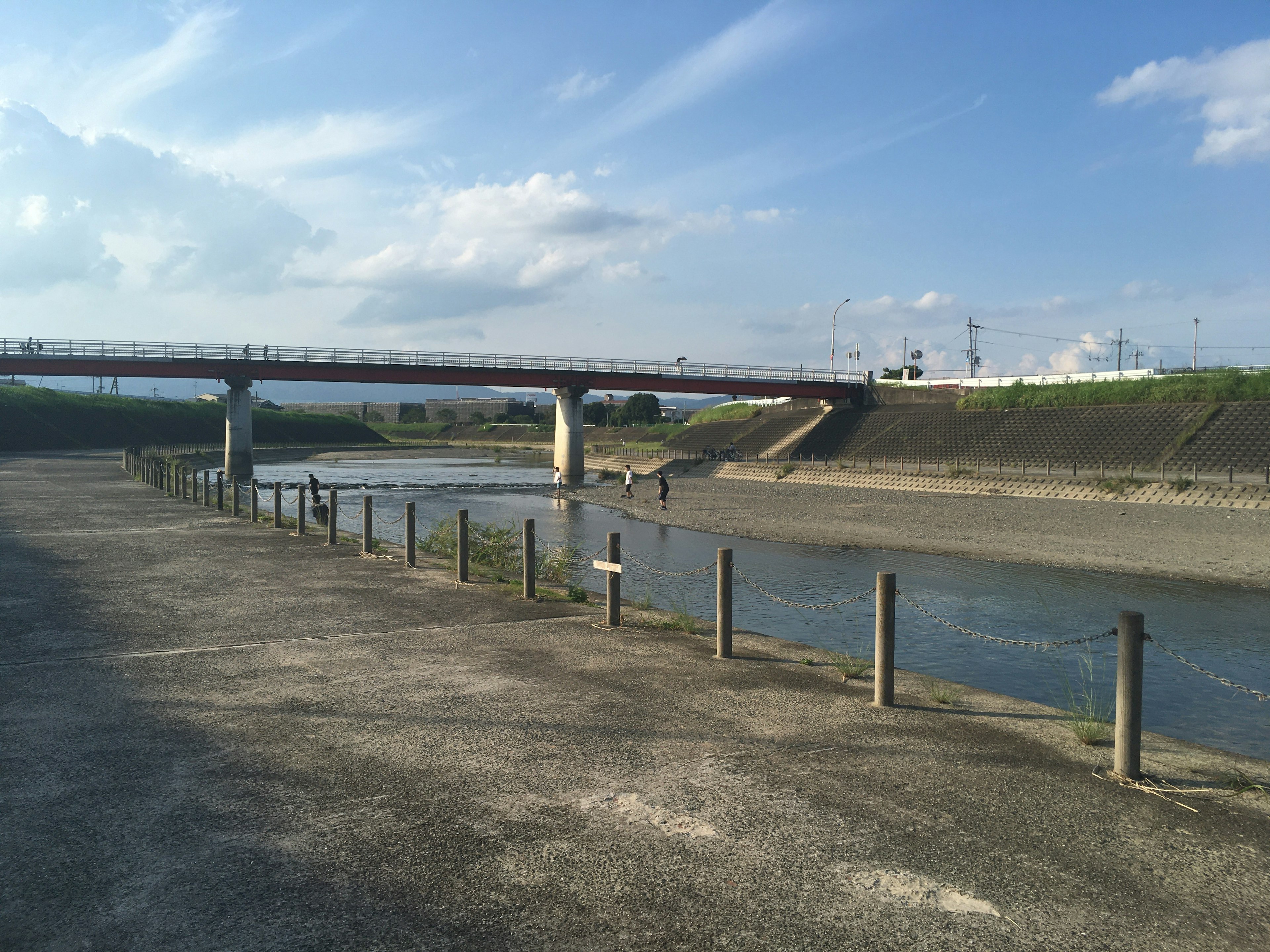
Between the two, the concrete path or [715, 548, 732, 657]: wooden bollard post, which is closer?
the concrete path

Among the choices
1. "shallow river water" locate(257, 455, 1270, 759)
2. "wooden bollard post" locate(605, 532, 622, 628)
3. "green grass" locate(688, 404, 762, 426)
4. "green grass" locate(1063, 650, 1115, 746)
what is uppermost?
"green grass" locate(688, 404, 762, 426)

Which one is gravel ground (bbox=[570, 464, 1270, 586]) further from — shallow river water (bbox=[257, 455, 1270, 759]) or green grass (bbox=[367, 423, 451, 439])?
green grass (bbox=[367, 423, 451, 439])

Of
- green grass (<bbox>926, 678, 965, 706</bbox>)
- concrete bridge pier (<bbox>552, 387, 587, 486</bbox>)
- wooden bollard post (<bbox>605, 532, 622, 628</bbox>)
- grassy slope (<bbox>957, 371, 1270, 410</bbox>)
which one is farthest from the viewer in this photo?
concrete bridge pier (<bbox>552, 387, 587, 486</bbox>)

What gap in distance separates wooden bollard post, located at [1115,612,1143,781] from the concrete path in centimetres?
26

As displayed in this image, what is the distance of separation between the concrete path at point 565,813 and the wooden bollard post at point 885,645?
0.90 ft

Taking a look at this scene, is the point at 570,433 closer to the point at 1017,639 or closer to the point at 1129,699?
the point at 1017,639

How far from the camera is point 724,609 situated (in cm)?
1003

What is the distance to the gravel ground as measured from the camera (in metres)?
25.1

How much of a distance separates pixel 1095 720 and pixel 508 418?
17532 cm

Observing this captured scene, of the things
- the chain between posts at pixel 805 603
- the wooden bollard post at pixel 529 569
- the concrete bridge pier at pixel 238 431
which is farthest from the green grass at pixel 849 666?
the concrete bridge pier at pixel 238 431

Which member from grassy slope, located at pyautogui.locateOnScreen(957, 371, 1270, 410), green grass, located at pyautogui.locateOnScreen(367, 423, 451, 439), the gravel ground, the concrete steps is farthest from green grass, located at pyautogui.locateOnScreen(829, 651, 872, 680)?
green grass, located at pyautogui.locateOnScreen(367, 423, 451, 439)

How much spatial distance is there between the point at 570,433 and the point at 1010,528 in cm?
4585

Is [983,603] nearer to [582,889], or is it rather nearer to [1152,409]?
[582,889]

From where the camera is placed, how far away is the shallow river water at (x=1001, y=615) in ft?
39.5
